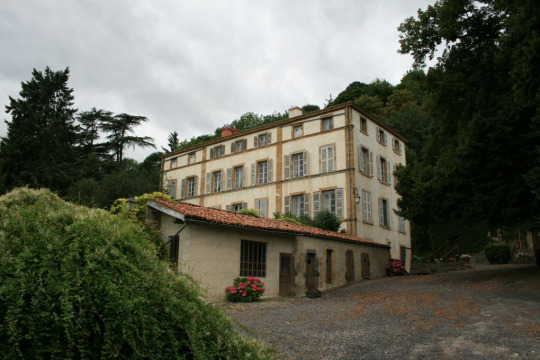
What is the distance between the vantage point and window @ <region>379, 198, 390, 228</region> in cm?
2629

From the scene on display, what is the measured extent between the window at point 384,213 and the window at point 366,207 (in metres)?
1.37

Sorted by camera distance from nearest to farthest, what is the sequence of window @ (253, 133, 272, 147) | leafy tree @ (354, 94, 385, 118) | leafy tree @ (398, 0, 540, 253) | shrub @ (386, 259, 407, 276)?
leafy tree @ (398, 0, 540, 253)
shrub @ (386, 259, 407, 276)
window @ (253, 133, 272, 147)
leafy tree @ (354, 94, 385, 118)

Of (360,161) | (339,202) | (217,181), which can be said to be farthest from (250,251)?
(217,181)

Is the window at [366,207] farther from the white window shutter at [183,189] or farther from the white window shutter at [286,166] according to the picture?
the white window shutter at [183,189]

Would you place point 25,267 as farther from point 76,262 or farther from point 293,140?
point 293,140

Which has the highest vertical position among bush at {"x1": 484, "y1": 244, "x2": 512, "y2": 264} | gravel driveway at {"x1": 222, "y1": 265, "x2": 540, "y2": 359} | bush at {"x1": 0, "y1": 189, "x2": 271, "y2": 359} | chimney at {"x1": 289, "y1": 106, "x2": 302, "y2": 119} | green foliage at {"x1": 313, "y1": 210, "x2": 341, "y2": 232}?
chimney at {"x1": 289, "y1": 106, "x2": 302, "y2": 119}

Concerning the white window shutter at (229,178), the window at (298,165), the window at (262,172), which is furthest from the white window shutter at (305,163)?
the white window shutter at (229,178)

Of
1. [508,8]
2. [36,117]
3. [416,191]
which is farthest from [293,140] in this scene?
[36,117]

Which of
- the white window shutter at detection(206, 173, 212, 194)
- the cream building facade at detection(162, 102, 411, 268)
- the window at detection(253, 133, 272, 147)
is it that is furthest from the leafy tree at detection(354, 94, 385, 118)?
the white window shutter at detection(206, 173, 212, 194)

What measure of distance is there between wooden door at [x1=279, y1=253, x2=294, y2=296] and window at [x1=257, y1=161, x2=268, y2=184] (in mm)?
12648

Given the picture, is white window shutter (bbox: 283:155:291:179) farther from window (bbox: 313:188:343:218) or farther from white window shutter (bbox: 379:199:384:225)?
white window shutter (bbox: 379:199:384:225)

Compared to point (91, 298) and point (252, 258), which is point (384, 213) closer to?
point (252, 258)

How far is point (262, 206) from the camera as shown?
27.9 m

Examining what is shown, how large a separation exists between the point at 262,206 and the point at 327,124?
6678mm
